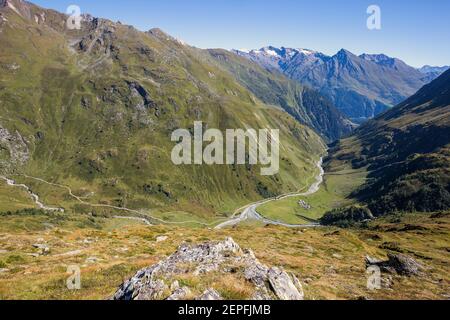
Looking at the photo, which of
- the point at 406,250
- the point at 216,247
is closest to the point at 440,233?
the point at 406,250

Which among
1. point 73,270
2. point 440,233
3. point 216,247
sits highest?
point 216,247

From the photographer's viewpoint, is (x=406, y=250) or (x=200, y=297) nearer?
(x=200, y=297)

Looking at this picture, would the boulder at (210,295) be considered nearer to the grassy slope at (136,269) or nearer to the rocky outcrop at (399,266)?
the grassy slope at (136,269)

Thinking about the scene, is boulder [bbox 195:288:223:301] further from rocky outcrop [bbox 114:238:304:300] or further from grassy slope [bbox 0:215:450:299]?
grassy slope [bbox 0:215:450:299]
